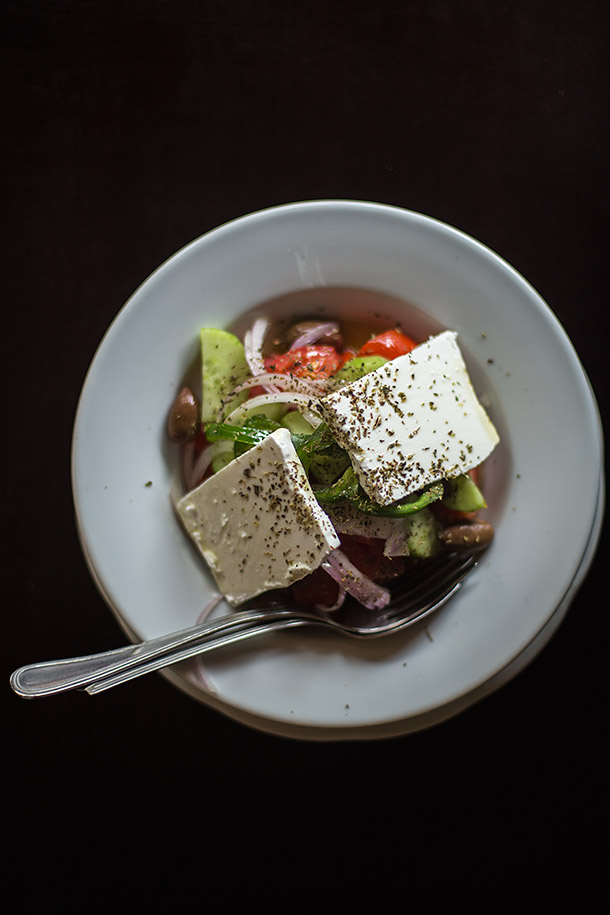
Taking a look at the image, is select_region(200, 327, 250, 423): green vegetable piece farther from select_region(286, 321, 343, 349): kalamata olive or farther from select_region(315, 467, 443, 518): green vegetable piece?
select_region(315, 467, 443, 518): green vegetable piece

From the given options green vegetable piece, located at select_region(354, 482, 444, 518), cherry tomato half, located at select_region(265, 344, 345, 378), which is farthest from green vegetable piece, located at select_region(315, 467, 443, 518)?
cherry tomato half, located at select_region(265, 344, 345, 378)

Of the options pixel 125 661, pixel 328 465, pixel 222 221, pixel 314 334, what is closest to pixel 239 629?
pixel 125 661

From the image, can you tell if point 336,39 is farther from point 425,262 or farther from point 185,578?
point 185,578

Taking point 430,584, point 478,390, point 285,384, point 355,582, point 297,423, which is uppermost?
point 285,384

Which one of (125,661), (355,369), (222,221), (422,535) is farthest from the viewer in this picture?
(222,221)

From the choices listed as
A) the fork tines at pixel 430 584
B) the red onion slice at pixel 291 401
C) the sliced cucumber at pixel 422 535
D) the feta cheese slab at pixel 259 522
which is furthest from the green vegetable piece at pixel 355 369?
the fork tines at pixel 430 584

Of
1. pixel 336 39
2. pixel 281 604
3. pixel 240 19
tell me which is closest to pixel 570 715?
pixel 281 604

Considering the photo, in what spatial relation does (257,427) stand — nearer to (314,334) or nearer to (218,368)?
(218,368)
